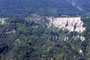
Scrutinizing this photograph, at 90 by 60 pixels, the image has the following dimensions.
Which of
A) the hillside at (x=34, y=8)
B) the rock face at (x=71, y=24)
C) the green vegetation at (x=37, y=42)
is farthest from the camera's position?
the hillside at (x=34, y=8)

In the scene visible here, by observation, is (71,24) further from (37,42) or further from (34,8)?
(34,8)

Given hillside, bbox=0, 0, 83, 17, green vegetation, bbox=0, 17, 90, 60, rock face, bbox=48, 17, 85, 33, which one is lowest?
green vegetation, bbox=0, 17, 90, 60

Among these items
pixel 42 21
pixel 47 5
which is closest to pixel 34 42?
pixel 42 21

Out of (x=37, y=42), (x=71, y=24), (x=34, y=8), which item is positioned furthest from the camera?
(x=34, y=8)

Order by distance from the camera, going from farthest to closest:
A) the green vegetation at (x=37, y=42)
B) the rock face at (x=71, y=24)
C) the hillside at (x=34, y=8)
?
the hillside at (x=34, y=8)
the rock face at (x=71, y=24)
the green vegetation at (x=37, y=42)

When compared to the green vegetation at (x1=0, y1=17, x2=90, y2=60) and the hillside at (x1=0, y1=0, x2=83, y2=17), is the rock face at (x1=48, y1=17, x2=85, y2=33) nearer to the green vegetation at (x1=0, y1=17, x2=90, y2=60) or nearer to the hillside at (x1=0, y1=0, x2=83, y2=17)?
the green vegetation at (x1=0, y1=17, x2=90, y2=60)

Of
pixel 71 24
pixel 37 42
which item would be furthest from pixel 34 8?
pixel 37 42

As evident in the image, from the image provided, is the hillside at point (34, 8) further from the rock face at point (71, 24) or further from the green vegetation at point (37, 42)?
the rock face at point (71, 24)

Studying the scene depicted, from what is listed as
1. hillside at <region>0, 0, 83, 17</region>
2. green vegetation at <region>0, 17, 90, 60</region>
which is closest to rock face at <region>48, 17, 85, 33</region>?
green vegetation at <region>0, 17, 90, 60</region>

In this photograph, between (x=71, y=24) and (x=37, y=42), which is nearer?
(x=37, y=42)

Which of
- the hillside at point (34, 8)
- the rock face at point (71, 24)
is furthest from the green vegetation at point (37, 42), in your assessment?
the hillside at point (34, 8)

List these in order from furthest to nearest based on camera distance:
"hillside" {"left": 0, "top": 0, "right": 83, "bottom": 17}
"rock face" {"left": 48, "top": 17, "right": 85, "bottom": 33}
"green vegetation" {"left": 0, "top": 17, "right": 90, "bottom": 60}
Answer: "hillside" {"left": 0, "top": 0, "right": 83, "bottom": 17}, "rock face" {"left": 48, "top": 17, "right": 85, "bottom": 33}, "green vegetation" {"left": 0, "top": 17, "right": 90, "bottom": 60}

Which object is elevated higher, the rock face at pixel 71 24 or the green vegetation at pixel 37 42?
the rock face at pixel 71 24
